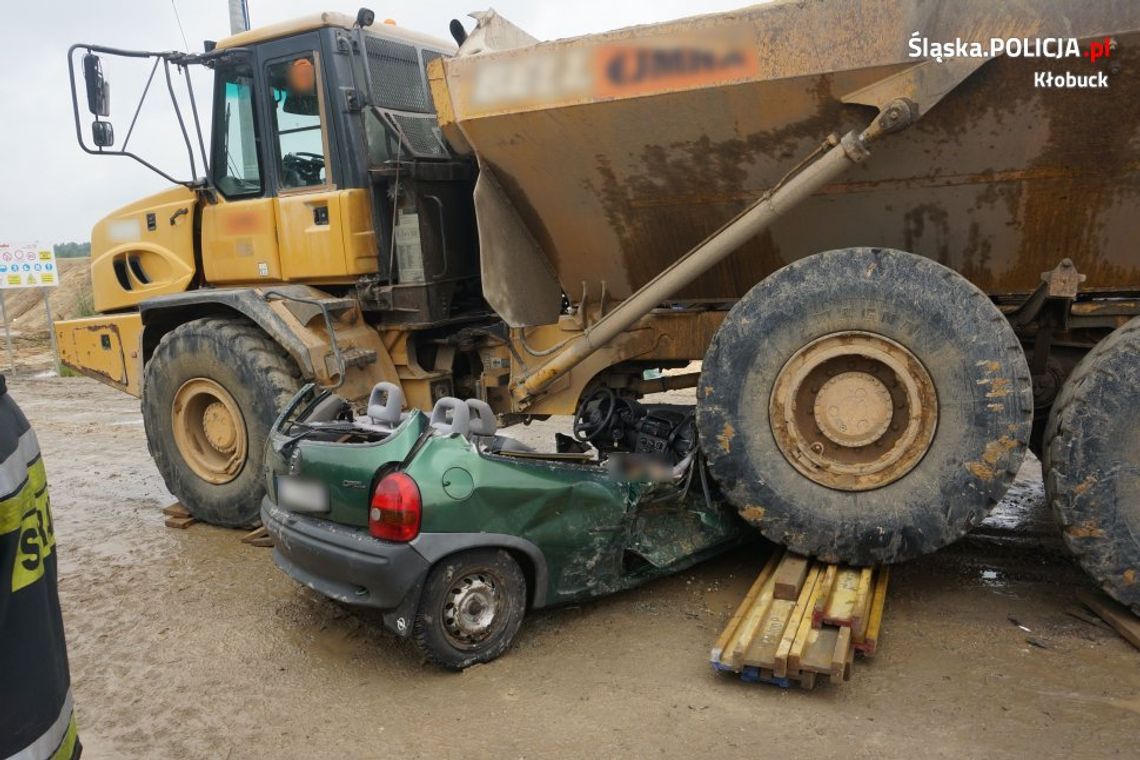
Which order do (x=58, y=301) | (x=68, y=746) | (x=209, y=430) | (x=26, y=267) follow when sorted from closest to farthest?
1. (x=68, y=746)
2. (x=209, y=430)
3. (x=26, y=267)
4. (x=58, y=301)

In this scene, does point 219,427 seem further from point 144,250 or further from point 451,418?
point 451,418

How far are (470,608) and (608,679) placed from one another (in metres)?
0.62

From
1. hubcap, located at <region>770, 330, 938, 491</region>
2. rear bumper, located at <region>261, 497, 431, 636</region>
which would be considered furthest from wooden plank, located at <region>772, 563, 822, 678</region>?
rear bumper, located at <region>261, 497, 431, 636</region>

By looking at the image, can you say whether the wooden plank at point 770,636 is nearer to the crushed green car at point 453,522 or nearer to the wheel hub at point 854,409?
the crushed green car at point 453,522

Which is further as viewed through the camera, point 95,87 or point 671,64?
point 95,87

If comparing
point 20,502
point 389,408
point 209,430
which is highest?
point 20,502

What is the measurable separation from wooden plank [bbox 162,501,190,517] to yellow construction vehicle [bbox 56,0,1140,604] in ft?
0.78

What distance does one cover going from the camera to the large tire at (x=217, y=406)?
5.25 metres

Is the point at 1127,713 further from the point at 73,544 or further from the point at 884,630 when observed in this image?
the point at 73,544

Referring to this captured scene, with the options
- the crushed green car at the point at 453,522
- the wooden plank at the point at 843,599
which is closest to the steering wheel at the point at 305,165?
the crushed green car at the point at 453,522

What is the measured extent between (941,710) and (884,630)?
0.62 meters

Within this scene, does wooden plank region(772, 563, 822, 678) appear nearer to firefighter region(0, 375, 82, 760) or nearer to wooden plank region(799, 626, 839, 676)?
wooden plank region(799, 626, 839, 676)

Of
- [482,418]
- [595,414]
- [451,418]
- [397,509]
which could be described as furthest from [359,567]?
[595,414]

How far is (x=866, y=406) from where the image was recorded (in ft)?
12.5
